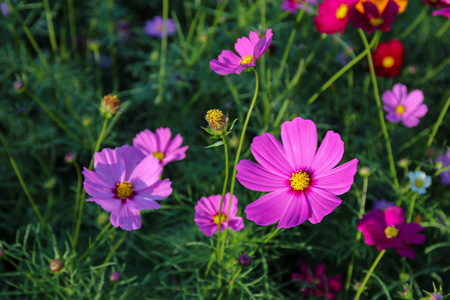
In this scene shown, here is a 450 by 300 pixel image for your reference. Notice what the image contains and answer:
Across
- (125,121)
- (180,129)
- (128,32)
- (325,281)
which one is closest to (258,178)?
(325,281)

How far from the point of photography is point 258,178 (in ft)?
2.43

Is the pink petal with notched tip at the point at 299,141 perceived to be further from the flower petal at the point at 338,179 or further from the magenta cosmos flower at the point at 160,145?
the magenta cosmos flower at the point at 160,145

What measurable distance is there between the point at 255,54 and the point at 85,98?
0.99 metres

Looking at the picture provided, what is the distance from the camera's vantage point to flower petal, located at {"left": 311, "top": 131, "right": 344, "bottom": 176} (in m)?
0.73

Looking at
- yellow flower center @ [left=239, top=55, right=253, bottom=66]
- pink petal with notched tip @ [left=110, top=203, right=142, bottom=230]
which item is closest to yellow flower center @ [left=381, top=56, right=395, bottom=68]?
yellow flower center @ [left=239, top=55, right=253, bottom=66]

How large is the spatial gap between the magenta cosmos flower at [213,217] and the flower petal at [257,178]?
153 mm

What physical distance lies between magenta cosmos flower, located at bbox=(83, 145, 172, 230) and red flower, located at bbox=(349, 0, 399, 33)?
0.57 metres

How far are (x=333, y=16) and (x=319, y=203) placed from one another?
554 millimetres

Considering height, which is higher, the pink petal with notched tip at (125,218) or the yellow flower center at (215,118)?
the yellow flower center at (215,118)

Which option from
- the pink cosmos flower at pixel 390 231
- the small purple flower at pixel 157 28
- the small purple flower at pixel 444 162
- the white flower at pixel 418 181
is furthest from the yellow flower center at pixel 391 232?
Answer: the small purple flower at pixel 157 28

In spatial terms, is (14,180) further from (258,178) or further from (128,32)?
(258,178)

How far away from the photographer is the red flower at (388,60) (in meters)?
1.40

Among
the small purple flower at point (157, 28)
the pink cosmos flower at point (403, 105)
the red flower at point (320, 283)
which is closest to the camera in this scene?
the red flower at point (320, 283)

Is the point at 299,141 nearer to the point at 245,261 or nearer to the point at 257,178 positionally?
the point at 257,178
